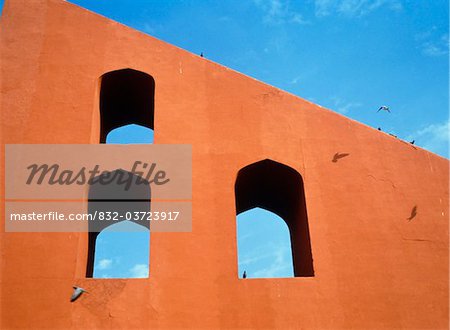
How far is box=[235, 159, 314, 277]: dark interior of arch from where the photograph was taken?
18.3 ft

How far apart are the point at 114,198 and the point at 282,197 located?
2.44 m

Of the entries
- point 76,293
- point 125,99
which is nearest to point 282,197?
point 125,99

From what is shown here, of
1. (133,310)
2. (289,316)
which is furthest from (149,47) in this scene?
(289,316)

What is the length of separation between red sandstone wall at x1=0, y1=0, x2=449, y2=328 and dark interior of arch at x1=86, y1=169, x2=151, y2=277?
0.59m

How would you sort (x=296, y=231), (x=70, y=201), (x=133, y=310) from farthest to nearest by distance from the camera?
(x=296, y=231) → (x=70, y=201) → (x=133, y=310)

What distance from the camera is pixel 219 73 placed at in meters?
6.09

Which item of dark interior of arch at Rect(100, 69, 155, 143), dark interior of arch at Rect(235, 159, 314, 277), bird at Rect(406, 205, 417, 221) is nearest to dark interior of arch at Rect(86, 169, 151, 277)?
dark interior of arch at Rect(100, 69, 155, 143)

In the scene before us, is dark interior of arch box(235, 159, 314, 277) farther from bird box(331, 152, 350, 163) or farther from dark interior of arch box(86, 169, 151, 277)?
dark interior of arch box(86, 169, 151, 277)

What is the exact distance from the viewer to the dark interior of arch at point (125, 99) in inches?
243

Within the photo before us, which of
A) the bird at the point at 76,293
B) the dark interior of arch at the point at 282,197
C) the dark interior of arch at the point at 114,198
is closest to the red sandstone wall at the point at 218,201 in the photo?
the bird at the point at 76,293

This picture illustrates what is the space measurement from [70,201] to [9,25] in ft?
9.13

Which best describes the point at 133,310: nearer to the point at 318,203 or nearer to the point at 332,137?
the point at 318,203

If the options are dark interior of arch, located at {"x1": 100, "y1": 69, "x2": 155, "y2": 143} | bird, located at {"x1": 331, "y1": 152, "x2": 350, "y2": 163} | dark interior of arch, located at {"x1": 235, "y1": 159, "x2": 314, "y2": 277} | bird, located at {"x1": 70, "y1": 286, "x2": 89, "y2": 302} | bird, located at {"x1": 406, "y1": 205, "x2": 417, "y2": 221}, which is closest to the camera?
bird, located at {"x1": 70, "y1": 286, "x2": 89, "y2": 302}

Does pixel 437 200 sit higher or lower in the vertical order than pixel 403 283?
higher
